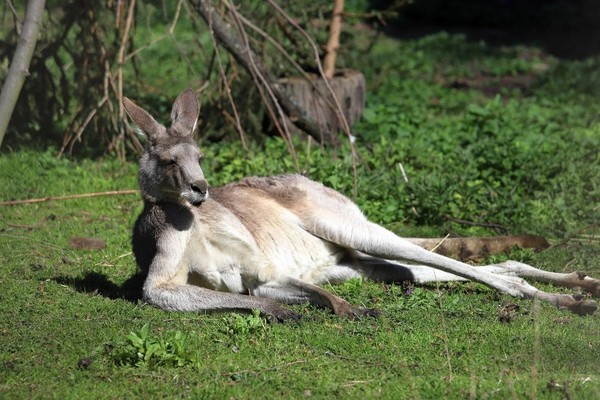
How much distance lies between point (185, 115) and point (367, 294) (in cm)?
161

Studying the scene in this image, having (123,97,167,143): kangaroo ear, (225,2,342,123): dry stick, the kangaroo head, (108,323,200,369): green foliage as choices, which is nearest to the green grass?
(108,323,200,369): green foliage

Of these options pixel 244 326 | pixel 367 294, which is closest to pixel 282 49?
pixel 367 294

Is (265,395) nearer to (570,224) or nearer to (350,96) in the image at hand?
(570,224)

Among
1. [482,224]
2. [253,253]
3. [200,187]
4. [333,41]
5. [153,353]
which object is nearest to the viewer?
[153,353]

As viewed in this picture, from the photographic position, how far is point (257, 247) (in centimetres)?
606

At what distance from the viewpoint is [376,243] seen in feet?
20.7

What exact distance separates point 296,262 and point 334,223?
1.26ft

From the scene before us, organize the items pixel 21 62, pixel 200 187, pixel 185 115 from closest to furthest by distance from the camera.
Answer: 1. pixel 200 187
2. pixel 185 115
3. pixel 21 62

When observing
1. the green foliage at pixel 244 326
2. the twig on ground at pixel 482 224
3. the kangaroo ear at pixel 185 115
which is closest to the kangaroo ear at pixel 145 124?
the kangaroo ear at pixel 185 115

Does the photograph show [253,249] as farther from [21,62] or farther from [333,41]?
[333,41]

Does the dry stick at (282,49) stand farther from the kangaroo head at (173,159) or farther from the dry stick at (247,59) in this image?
the kangaroo head at (173,159)

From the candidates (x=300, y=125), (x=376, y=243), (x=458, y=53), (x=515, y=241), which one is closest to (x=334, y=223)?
(x=376, y=243)

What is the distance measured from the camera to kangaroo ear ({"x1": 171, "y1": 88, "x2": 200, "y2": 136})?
19.0 feet

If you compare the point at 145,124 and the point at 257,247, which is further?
the point at 257,247
